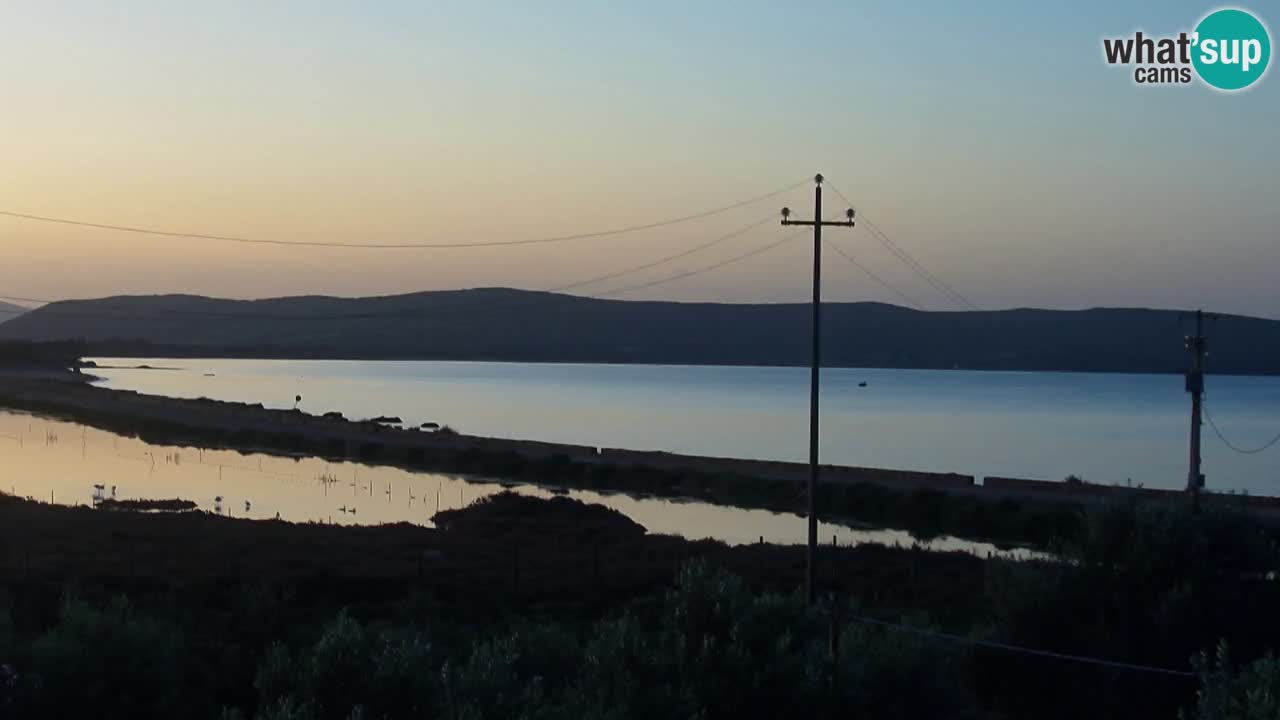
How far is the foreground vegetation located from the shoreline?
1.73 m

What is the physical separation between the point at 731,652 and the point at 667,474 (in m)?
51.2

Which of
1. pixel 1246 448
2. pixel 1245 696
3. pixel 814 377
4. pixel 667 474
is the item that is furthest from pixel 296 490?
pixel 1246 448

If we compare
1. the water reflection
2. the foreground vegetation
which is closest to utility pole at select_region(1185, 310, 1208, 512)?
the foreground vegetation

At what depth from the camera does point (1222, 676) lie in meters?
8.84

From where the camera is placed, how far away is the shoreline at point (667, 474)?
1852 inches

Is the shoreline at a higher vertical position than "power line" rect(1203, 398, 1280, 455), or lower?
lower

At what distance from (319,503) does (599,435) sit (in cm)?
5131

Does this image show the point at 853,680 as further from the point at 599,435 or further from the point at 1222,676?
the point at 599,435

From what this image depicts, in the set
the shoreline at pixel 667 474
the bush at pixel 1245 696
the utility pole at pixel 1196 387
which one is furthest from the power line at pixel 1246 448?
the bush at pixel 1245 696

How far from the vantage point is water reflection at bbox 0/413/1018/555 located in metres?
47.7

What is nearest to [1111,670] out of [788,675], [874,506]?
[788,675]

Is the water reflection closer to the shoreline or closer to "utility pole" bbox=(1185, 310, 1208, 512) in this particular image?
the shoreline

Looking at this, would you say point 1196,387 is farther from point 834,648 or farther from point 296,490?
point 296,490

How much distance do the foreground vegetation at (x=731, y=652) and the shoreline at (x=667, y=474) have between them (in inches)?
68.1
